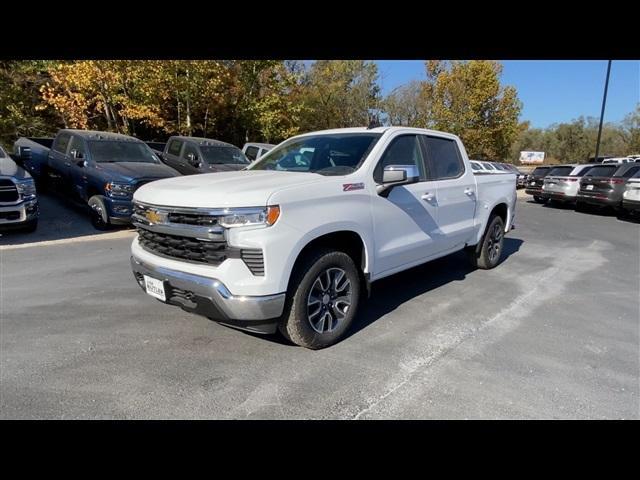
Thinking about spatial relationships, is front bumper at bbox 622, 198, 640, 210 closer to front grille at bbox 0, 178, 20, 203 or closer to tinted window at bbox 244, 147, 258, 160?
tinted window at bbox 244, 147, 258, 160

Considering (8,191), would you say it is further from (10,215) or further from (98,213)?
(98,213)

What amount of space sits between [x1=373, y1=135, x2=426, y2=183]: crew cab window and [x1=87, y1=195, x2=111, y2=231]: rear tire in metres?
6.00

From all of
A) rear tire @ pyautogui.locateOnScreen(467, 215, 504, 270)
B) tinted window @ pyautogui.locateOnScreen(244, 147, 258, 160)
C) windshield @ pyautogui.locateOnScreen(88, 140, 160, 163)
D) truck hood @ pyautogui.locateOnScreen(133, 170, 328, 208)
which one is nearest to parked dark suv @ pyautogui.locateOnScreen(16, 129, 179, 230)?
windshield @ pyautogui.locateOnScreen(88, 140, 160, 163)

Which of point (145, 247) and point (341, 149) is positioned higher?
point (341, 149)

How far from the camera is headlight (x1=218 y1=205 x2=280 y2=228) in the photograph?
2.75 m

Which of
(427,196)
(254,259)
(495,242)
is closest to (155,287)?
(254,259)

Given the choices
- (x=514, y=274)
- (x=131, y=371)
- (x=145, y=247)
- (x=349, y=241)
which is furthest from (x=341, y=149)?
(x=514, y=274)

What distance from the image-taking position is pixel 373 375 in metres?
2.99

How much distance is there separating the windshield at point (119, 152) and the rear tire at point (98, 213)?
3.29ft

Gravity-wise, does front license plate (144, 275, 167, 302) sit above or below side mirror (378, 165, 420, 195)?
below

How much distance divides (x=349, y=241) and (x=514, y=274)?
11.8ft

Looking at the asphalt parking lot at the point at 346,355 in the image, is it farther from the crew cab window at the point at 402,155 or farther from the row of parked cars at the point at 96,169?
the row of parked cars at the point at 96,169

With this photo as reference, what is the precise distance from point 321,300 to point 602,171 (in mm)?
14760

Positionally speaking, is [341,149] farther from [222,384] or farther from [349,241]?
[222,384]
